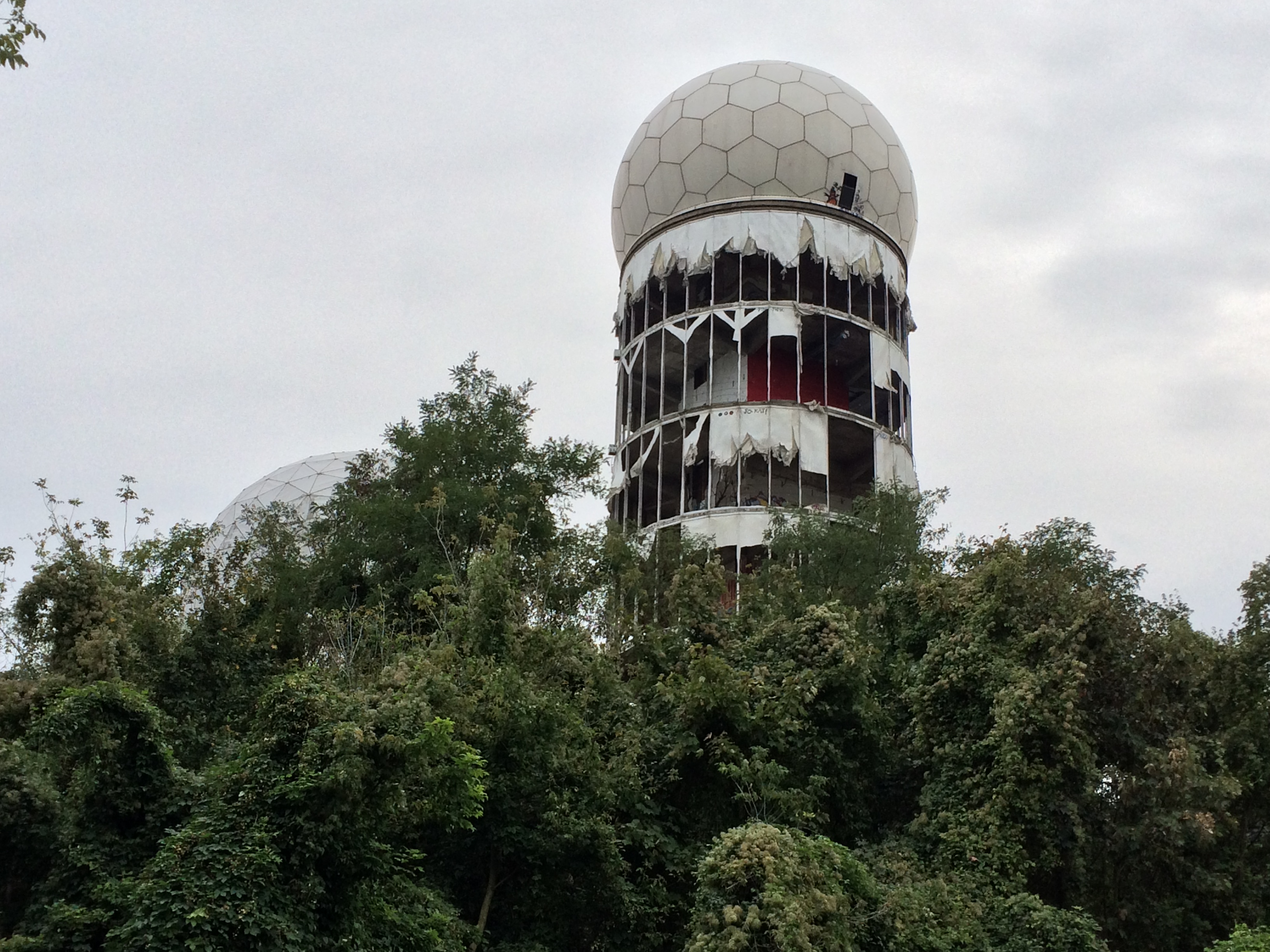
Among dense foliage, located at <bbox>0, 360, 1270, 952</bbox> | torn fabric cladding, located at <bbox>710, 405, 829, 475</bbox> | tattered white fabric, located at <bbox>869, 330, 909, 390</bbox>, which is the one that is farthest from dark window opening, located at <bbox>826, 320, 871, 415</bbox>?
dense foliage, located at <bbox>0, 360, 1270, 952</bbox>

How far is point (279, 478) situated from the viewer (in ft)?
125

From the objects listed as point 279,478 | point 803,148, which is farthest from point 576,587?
point 279,478

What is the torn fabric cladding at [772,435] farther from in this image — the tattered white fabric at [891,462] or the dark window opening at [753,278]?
the dark window opening at [753,278]

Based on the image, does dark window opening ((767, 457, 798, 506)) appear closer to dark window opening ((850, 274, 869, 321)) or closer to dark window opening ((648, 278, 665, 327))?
dark window opening ((850, 274, 869, 321))

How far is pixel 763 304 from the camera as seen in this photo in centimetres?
3231

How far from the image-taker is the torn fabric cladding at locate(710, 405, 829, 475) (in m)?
31.2

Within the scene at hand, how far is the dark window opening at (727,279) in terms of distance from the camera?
33406mm

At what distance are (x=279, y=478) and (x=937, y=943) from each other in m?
26.7

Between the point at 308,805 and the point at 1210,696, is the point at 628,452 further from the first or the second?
the point at 308,805

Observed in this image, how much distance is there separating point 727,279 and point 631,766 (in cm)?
1875

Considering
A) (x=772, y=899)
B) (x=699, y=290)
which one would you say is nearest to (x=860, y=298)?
(x=699, y=290)

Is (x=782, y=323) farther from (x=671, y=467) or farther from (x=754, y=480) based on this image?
(x=671, y=467)

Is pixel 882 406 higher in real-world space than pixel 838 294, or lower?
lower

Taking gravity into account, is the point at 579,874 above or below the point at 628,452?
below
